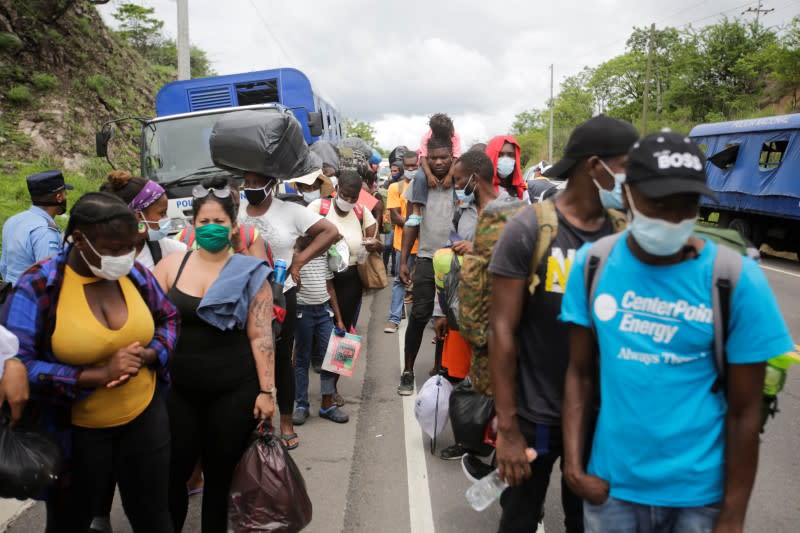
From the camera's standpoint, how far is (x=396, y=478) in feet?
13.6

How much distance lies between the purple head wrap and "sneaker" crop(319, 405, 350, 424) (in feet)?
7.30

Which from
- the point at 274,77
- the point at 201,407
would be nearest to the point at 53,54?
the point at 274,77

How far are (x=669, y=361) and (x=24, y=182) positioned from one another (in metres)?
11.7

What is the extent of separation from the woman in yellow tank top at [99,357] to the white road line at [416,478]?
4.83ft

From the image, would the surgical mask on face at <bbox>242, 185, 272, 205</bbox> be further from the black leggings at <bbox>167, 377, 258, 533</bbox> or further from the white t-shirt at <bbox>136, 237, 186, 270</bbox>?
the black leggings at <bbox>167, 377, 258, 533</bbox>

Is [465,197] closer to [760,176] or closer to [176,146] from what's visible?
[176,146]

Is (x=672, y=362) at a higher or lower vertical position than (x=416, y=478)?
higher

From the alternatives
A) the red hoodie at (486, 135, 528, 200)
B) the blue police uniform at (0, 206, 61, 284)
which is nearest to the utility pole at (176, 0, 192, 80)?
the blue police uniform at (0, 206, 61, 284)

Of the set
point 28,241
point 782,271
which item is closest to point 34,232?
point 28,241

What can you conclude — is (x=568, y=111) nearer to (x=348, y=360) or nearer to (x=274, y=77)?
(x=274, y=77)

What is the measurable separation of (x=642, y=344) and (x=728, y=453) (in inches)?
15.3

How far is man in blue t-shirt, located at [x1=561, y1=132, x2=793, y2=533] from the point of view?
1.76 metres

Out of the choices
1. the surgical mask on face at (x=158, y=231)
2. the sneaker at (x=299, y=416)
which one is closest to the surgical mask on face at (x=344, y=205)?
the sneaker at (x=299, y=416)

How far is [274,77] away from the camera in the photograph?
10.8m
